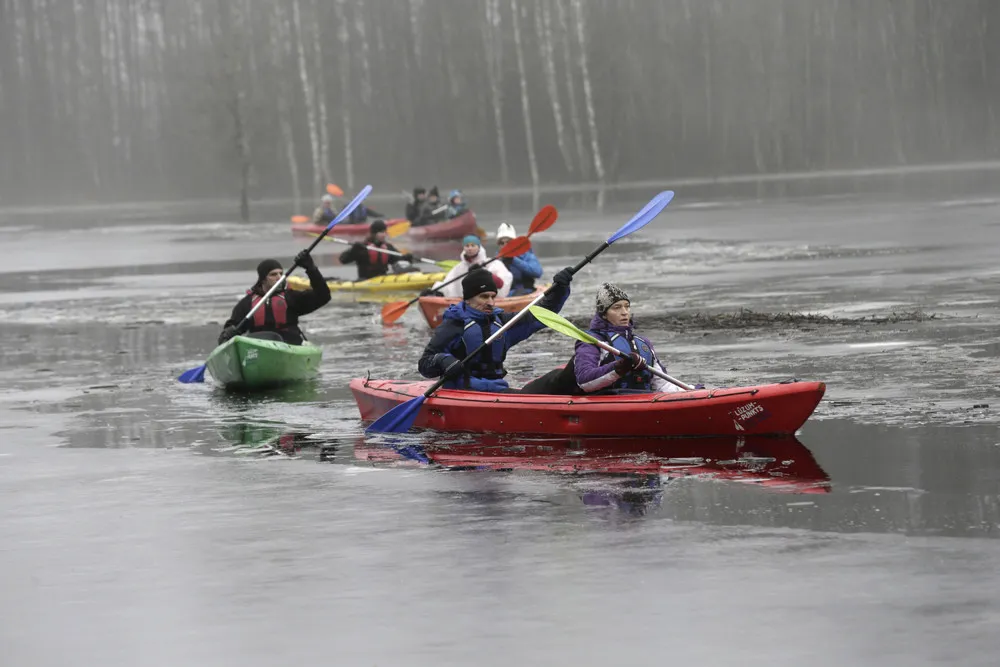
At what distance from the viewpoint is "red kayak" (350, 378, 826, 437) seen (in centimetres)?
1080

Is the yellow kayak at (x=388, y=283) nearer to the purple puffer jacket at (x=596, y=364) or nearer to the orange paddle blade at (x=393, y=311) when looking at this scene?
the orange paddle blade at (x=393, y=311)

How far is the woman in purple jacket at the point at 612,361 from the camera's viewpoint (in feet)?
36.5

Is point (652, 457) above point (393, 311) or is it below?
below

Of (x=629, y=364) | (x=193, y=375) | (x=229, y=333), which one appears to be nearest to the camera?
(x=629, y=364)

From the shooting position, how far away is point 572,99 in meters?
78.2

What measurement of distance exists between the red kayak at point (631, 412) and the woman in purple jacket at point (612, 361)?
0.47ft

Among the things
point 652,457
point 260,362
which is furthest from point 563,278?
point 260,362

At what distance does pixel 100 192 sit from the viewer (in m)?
97.2

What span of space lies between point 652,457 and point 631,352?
749mm

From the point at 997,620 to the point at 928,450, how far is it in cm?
383

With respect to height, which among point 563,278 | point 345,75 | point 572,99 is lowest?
point 563,278

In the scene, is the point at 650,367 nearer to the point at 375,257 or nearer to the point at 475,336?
the point at 475,336

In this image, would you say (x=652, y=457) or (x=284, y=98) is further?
(x=284, y=98)

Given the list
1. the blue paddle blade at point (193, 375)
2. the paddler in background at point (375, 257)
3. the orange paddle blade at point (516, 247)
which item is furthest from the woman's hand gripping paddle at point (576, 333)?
the paddler in background at point (375, 257)
